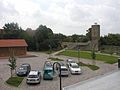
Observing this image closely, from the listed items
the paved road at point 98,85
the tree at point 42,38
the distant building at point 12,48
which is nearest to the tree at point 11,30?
the tree at point 42,38

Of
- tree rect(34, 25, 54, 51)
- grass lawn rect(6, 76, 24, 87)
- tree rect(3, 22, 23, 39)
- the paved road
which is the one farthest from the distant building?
the paved road

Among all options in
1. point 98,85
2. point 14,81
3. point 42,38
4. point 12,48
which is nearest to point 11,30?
point 42,38

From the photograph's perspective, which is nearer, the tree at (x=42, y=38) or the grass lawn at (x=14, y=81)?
the grass lawn at (x=14, y=81)

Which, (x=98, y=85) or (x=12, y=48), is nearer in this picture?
(x=98, y=85)

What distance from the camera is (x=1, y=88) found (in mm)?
29969

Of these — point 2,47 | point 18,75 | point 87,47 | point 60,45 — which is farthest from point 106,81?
point 60,45

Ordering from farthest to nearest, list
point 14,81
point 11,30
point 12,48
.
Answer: point 11,30 < point 12,48 < point 14,81

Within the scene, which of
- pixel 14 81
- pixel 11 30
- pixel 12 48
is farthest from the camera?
pixel 11 30

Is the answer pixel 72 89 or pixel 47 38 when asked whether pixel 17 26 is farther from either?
pixel 72 89

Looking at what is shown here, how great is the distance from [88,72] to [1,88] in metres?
16.8

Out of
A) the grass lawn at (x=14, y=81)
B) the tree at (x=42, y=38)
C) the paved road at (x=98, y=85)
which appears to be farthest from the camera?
the tree at (x=42, y=38)

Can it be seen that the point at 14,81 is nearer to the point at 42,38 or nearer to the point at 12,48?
the point at 12,48

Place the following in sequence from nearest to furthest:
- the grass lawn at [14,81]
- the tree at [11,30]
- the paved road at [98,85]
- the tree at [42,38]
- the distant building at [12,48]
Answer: the paved road at [98,85] → the grass lawn at [14,81] → the distant building at [12,48] → the tree at [42,38] → the tree at [11,30]

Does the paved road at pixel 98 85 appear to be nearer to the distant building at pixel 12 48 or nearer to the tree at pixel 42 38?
the distant building at pixel 12 48
